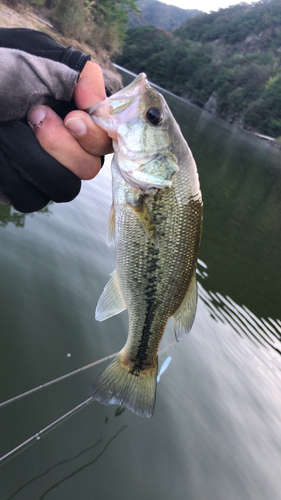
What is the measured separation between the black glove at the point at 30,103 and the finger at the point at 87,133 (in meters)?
0.15

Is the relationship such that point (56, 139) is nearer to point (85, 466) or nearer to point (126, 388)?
point (126, 388)

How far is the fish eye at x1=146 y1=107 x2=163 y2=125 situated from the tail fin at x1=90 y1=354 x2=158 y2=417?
1.76m

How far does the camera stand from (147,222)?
6.73ft

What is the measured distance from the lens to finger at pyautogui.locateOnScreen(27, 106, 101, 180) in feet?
5.84

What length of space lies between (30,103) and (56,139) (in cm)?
22

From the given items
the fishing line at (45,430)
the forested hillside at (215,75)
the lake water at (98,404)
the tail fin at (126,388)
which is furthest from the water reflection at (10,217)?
the forested hillside at (215,75)

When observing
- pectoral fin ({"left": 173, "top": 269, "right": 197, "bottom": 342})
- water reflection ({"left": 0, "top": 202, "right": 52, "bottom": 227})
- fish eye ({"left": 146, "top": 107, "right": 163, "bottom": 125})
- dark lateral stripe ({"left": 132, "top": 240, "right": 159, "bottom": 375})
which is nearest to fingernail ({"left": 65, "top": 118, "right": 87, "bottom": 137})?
fish eye ({"left": 146, "top": 107, "right": 163, "bottom": 125})

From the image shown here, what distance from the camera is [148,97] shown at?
1.98m

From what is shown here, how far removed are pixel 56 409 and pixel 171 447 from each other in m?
1.69

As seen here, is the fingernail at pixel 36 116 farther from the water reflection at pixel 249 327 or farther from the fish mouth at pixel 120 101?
the water reflection at pixel 249 327

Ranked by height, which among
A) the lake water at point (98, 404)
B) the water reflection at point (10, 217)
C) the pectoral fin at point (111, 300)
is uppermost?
the pectoral fin at point (111, 300)

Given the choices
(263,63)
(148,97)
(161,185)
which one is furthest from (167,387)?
(263,63)

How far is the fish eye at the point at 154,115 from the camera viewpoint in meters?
1.99

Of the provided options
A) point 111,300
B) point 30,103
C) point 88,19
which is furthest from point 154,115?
point 88,19
